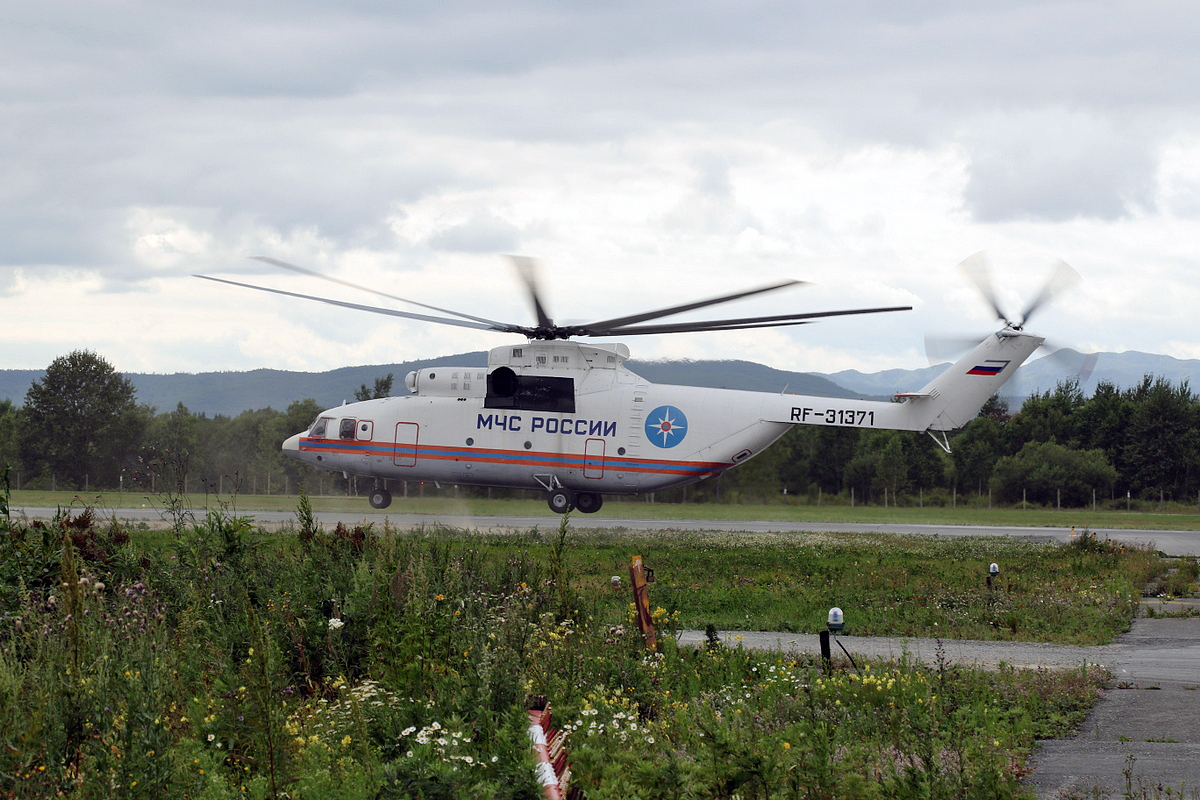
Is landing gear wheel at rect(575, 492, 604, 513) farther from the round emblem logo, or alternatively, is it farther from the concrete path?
the concrete path

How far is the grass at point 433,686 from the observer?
565cm

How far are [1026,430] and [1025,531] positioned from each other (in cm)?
4131

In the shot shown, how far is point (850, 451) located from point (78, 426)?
46993mm

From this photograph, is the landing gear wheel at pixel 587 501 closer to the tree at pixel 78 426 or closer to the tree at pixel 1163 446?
the tree at pixel 78 426

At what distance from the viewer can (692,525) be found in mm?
33031

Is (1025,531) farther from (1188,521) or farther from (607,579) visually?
(607,579)

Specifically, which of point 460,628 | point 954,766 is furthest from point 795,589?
point 954,766

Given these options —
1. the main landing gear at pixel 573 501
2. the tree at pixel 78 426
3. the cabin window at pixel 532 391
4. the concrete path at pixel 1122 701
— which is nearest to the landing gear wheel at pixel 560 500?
the main landing gear at pixel 573 501

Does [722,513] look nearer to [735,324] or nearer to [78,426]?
[735,324]

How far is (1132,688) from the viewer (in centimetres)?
975

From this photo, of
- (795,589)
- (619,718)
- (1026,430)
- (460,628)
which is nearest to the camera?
(619,718)

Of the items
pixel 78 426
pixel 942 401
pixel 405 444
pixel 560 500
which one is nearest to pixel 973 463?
pixel 942 401

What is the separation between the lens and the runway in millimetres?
30484

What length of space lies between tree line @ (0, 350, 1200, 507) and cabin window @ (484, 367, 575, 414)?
982 inches
